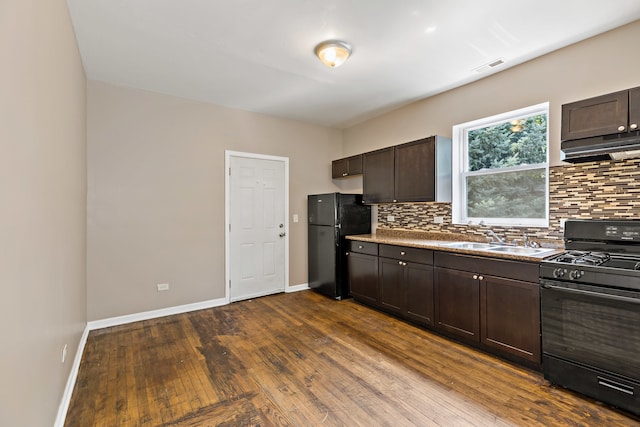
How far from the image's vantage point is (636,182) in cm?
233

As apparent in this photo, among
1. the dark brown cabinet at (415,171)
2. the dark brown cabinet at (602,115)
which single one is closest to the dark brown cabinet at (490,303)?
the dark brown cabinet at (415,171)

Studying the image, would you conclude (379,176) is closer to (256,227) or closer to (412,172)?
(412,172)

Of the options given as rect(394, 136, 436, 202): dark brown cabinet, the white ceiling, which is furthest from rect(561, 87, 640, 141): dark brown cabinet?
rect(394, 136, 436, 202): dark brown cabinet

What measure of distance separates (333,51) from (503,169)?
219 cm

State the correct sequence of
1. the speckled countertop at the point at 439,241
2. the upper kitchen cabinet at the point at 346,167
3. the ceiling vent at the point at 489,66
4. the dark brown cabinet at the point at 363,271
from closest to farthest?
the speckled countertop at the point at 439,241 < the ceiling vent at the point at 489,66 < the dark brown cabinet at the point at 363,271 < the upper kitchen cabinet at the point at 346,167

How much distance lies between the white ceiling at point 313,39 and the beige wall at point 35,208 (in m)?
0.56

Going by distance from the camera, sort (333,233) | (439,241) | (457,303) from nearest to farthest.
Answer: (457,303), (439,241), (333,233)

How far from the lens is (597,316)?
1987 millimetres

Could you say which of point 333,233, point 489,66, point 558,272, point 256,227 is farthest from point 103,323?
point 489,66

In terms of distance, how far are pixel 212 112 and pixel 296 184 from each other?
1.59 meters

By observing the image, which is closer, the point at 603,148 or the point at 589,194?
the point at 603,148

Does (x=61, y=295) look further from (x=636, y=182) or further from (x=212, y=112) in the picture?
(x=636, y=182)

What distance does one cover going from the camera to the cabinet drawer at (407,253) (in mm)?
3133

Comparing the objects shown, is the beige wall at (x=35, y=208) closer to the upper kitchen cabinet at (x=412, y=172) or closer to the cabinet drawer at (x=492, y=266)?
the cabinet drawer at (x=492, y=266)
